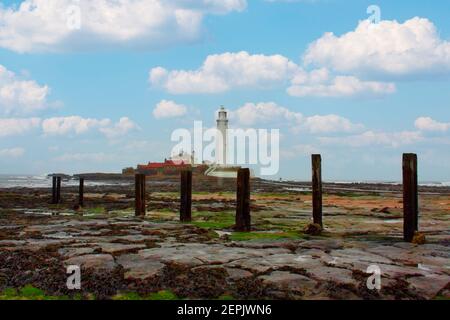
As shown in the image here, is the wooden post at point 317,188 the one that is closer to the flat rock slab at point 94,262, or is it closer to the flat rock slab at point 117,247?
the flat rock slab at point 117,247

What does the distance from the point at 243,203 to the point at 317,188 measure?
2.46 meters

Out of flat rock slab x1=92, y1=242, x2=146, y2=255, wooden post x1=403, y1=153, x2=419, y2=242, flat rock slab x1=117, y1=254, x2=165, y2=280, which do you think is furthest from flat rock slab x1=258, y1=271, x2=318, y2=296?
wooden post x1=403, y1=153, x2=419, y2=242

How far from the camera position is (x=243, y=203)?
14.1 m

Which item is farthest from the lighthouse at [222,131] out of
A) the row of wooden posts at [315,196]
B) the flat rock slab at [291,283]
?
the flat rock slab at [291,283]

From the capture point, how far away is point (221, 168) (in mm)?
71375

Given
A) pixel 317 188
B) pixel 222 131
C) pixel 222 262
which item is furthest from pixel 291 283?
pixel 222 131

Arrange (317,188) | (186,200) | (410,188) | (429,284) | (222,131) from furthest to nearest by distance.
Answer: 1. (222,131)
2. (186,200)
3. (317,188)
4. (410,188)
5. (429,284)

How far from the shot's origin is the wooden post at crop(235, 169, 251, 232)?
13.9m

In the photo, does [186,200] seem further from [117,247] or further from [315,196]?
[117,247]

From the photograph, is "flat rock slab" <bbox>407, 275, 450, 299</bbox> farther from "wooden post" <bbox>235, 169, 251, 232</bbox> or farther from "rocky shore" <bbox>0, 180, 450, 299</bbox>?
"wooden post" <bbox>235, 169, 251, 232</bbox>

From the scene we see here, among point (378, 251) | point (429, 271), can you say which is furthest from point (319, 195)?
point (429, 271)

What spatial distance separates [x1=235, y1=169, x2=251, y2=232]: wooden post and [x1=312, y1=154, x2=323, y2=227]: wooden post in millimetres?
2132

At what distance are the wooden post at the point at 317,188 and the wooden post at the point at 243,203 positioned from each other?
213cm
